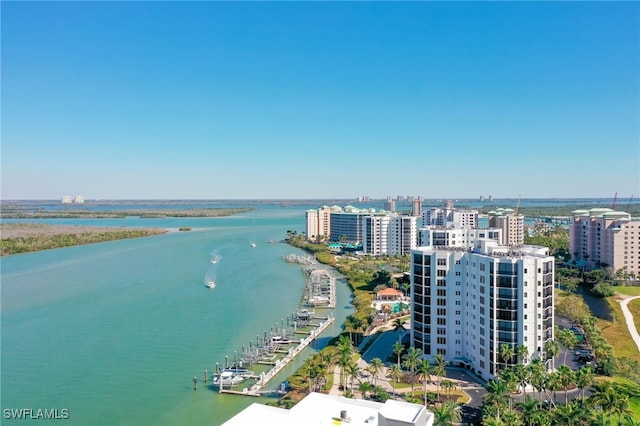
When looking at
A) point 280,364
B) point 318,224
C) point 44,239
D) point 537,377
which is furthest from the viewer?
point 318,224

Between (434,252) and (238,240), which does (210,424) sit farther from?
(238,240)

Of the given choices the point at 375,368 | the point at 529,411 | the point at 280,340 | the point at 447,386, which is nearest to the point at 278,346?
the point at 280,340

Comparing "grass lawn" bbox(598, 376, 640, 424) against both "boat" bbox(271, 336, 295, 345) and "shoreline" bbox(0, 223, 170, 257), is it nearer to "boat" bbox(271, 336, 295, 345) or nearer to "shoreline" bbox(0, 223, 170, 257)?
"boat" bbox(271, 336, 295, 345)

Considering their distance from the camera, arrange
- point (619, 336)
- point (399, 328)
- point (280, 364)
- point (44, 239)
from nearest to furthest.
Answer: point (280, 364) → point (399, 328) → point (619, 336) → point (44, 239)

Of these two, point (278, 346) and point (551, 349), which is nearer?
point (551, 349)

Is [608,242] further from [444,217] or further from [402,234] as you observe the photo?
[402,234]

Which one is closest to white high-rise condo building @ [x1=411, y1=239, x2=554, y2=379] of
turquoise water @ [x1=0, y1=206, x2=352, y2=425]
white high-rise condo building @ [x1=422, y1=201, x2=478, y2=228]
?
turquoise water @ [x1=0, y1=206, x2=352, y2=425]

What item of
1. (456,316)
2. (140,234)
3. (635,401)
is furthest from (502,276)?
(140,234)
